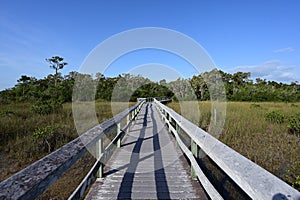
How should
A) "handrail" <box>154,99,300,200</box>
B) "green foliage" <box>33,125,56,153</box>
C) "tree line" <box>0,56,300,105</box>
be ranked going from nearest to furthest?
"handrail" <box>154,99,300,200</box> → "green foliage" <box>33,125,56,153</box> → "tree line" <box>0,56,300,105</box>

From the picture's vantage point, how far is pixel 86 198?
263 cm

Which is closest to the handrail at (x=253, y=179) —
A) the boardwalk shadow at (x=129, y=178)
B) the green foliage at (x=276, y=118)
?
the boardwalk shadow at (x=129, y=178)

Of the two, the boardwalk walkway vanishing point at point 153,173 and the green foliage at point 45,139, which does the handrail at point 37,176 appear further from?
the green foliage at point 45,139

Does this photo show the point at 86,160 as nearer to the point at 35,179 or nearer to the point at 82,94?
the point at 35,179

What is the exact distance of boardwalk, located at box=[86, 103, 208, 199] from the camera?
2.75 m

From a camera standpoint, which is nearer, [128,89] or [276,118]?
[276,118]

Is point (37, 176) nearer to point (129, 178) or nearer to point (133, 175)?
point (129, 178)

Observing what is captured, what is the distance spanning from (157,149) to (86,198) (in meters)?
2.78

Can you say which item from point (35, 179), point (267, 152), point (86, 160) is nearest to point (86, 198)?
point (35, 179)

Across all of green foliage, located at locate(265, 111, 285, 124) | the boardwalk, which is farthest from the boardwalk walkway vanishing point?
green foliage, located at locate(265, 111, 285, 124)

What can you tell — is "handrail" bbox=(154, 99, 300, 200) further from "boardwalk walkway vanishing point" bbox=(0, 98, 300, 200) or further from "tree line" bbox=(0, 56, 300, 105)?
"tree line" bbox=(0, 56, 300, 105)

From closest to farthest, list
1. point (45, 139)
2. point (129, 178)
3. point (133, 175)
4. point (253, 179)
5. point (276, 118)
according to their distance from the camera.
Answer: point (253, 179)
point (129, 178)
point (133, 175)
point (45, 139)
point (276, 118)

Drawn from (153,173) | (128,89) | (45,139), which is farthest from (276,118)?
(128,89)

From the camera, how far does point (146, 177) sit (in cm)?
335
